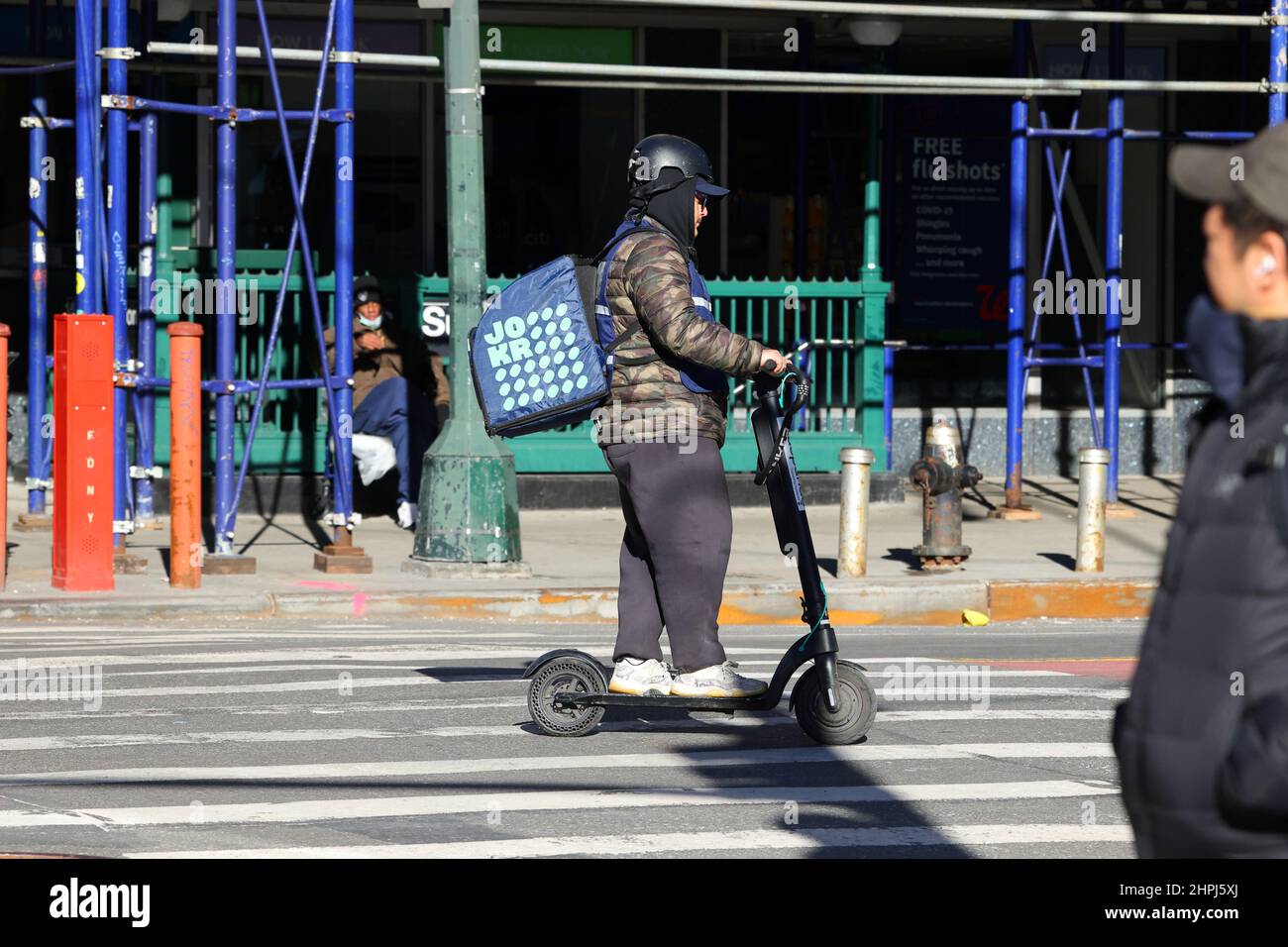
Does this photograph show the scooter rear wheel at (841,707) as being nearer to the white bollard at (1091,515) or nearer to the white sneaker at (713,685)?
the white sneaker at (713,685)

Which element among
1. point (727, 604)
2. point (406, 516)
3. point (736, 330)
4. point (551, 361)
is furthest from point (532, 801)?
point (736, 330)

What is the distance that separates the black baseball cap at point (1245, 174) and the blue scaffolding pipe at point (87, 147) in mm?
9703

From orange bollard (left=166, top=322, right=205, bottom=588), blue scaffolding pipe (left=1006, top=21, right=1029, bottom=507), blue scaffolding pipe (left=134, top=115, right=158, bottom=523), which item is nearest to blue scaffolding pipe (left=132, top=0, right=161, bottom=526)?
blue scaffolding pipe (left=134, top=115, right=158, bottom=523)

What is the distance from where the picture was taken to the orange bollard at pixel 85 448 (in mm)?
11312

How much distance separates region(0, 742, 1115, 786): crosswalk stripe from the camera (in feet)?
22.7

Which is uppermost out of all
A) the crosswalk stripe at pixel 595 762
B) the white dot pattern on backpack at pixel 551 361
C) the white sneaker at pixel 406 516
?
the white dot pattern on backpack at pixel 551 361

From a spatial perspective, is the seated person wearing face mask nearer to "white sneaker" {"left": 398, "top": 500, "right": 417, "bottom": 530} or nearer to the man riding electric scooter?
"white sneaker" {"left": 398, "top": 500, "right": 417, "bottom": 530}

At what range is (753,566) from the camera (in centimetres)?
1313

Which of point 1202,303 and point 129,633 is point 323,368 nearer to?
point 129,633

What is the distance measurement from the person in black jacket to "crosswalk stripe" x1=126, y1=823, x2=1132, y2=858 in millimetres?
2834

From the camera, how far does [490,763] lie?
7180 millimetres

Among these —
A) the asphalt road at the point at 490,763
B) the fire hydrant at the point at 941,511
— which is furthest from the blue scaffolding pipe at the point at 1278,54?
the asphalt road at the point at 490,763
